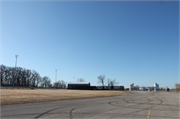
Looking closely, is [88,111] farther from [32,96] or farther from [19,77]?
[19,77]

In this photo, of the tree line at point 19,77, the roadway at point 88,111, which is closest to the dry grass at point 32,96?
the roadway at point 88,111

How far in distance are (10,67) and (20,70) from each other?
9471 mm

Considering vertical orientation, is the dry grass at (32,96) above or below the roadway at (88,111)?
below

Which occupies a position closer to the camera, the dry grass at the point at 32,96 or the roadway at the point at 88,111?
the roadway at the point at 88,111

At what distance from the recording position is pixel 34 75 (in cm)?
11219

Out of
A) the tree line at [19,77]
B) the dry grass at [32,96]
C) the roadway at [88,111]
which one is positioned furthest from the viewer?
the tree line at [19,77]

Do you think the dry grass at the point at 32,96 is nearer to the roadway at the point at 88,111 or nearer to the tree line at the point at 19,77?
the roadway at the point at 88,111

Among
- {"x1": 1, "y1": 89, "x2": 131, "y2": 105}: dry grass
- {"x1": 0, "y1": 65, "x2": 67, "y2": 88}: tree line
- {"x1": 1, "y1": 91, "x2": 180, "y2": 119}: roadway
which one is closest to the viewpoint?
{"x1": 1, "y1": 91, "x2": 180, "y2": 119}: roadway

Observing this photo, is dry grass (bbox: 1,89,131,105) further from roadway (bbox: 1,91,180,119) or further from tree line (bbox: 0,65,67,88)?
tree line (bbox: 0,65,67,88)

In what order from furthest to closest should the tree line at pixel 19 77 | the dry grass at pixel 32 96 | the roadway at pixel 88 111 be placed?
the tree line at pixel 19 77
the dry grass at pixel 32 96
the roadway at pixel 88 111

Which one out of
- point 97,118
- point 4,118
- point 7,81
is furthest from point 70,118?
point 7,81

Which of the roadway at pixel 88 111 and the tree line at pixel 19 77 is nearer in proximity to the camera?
the roadway at pixel 88 111

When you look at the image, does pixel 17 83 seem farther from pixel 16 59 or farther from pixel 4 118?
pixel 4 118

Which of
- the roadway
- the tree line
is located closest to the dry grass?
the roadway
